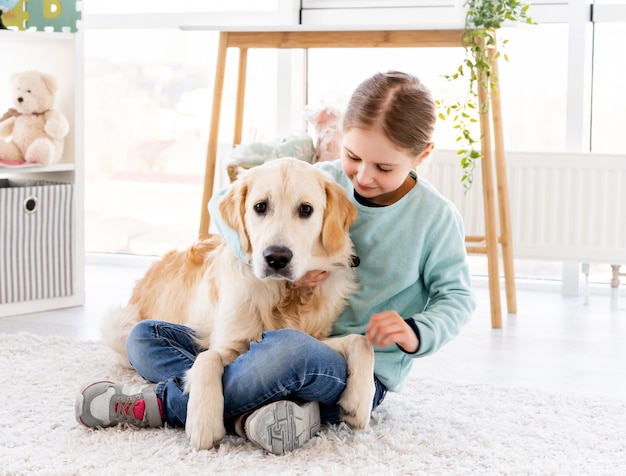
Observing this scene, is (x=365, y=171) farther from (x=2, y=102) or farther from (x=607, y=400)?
(x=2, y=102)

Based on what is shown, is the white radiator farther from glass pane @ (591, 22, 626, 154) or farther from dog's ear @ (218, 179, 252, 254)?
dog's ear @ (218, 179, 252, 254)

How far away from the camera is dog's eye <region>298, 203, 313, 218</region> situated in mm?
1700

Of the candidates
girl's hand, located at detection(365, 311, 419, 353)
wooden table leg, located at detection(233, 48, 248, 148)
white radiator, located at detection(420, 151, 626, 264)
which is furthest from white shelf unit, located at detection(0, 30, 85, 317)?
girl's hand, located at detection(365, 311, 419, 353)

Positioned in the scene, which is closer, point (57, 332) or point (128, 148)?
point (57, 332)

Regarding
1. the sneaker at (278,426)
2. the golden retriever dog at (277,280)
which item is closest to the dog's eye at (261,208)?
the golden retriever dog at (277,280)

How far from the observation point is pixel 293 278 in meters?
1.67

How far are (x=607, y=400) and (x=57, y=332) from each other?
5.54 ft

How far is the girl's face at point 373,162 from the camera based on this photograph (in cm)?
174

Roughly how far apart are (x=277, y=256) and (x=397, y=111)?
38cm

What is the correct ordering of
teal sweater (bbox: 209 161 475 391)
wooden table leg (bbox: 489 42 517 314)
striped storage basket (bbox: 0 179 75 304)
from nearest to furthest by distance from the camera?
1. teal sweater (bbox: 209 161 475 391)
2. striped storage basket (bbox: 0 179 75 304)
3. wooden table leg (bbox: 489 42 517 314)

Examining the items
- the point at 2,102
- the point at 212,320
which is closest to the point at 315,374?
the point at 212,320

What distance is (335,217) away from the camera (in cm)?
174

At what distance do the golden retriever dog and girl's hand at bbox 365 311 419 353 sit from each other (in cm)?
9

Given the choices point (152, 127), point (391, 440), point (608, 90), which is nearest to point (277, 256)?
point (391, 440)
